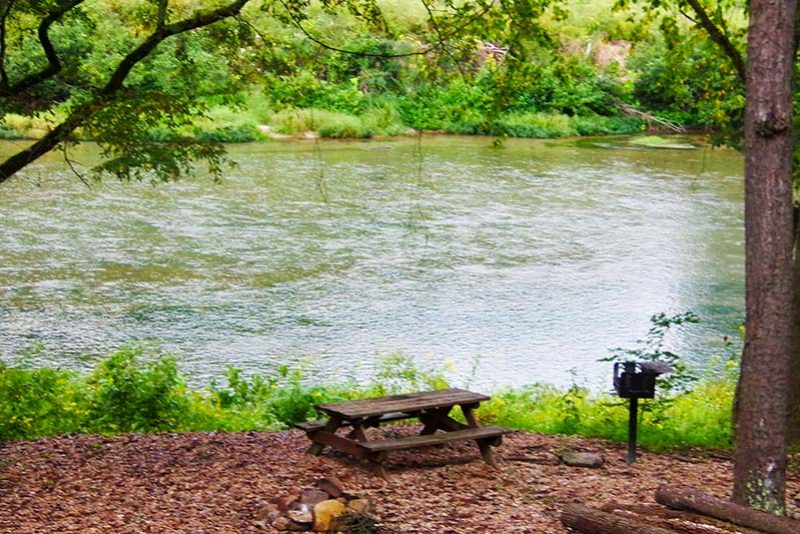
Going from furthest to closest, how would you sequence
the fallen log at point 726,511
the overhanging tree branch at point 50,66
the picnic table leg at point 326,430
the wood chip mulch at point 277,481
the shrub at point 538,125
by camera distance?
the shrub at point 538,125
the overhanging tree branch at point 50,66
the picnic table leg at point 326,430
the wood chip mulch at point 277,481
the fallen log at point 726,511

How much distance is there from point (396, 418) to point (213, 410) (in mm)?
1937

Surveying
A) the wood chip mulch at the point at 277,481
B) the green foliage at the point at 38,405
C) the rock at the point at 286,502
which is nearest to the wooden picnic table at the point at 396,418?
the wood chip mulch at the point at 277,481

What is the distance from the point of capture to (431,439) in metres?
5.67

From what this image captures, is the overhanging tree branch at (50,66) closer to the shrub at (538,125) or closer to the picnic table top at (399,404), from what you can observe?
the picnic table top at (399,404)

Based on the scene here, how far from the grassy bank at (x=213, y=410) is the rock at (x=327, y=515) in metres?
2.59

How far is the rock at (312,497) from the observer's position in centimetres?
459

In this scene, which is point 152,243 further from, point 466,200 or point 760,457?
point 760,457

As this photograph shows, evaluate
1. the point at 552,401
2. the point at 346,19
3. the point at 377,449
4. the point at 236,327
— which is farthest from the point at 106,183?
the point at 377,449

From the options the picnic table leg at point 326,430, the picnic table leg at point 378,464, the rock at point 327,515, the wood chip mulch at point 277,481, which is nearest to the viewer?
the rock at point 327,515

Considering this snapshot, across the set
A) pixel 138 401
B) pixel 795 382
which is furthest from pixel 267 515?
pixel 795 382

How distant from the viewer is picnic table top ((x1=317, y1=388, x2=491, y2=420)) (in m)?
5.59

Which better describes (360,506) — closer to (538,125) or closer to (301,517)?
(301,517)

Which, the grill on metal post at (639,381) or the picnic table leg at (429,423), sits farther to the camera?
the picnic table leg at (429,423)

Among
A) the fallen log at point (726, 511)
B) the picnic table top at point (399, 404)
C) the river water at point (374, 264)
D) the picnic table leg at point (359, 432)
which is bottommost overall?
the river water at point (374, 264)
